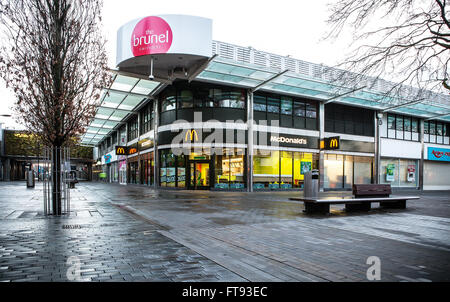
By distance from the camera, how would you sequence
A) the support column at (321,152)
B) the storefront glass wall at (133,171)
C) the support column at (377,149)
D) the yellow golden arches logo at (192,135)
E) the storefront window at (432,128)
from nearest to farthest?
the yellow golden arches logo at (192,135) < the support column at (321,152) < the support column at (377,149) < the storefront glass wall at (133,171) < the storefront window at (432,128)

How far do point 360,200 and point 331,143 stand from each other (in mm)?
15604

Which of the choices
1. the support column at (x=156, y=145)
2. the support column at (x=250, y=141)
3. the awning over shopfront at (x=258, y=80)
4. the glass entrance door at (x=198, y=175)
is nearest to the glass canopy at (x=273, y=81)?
the awning over shopfront at (x=258, y=80)

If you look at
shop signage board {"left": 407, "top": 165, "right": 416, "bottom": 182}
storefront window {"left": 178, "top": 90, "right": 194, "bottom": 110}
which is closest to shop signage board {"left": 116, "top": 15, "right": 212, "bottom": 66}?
storefront window {"left": 178, "top": 90, "right": 194, "bottom": 110}

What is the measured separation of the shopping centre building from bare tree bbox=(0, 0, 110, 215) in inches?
325

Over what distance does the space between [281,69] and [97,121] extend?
80.6 feet

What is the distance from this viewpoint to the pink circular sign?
1744cm

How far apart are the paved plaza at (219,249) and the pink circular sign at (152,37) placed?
11659 mm

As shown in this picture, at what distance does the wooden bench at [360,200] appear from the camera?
9.77 m

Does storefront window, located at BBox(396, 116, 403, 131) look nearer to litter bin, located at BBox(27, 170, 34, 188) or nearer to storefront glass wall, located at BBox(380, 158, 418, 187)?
storefront glass wall, located at BBox(380, 158, 418, 187)

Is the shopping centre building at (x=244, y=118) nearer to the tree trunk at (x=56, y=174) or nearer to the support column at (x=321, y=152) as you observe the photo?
the support column at (x=321, y=152)

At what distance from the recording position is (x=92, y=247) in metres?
5.21
